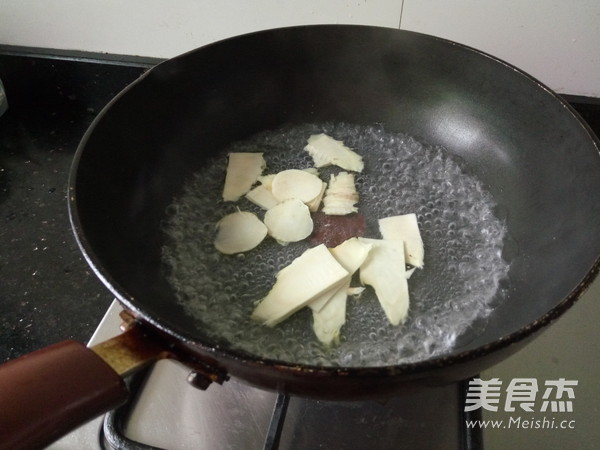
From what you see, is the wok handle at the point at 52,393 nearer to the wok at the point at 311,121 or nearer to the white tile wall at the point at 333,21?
the wok at the point at 311,121

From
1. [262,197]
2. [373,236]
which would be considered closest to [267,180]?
[262,197]

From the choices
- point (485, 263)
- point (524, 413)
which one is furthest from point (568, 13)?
point (524, 413)

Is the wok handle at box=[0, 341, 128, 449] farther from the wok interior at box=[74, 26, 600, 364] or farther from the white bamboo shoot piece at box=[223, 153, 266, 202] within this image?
the white bamboo shoot piece at box=[223, 153, 266, 202]

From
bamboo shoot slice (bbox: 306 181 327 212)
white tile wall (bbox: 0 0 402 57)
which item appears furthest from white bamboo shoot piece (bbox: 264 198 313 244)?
white tile wall (bbox: 0 0 402 57)

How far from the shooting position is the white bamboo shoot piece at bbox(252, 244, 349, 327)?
1.56 feet

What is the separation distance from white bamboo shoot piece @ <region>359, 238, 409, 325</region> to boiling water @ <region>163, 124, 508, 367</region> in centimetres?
1

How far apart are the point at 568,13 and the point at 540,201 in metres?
0.24

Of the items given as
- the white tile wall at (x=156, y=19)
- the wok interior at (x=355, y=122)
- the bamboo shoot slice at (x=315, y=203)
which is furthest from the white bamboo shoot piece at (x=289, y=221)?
the white tile wall at (x=156, y=19)

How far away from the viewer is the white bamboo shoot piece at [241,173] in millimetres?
595

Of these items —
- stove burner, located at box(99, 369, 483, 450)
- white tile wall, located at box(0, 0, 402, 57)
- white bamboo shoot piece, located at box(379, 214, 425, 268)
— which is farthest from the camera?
white tile wall, located at box(0, 0, 402, 57)

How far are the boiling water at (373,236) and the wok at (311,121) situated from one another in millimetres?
16

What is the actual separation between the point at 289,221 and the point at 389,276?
5.1 inches

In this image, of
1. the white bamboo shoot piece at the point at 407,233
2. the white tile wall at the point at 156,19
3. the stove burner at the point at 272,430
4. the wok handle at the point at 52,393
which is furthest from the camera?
the white tile wall at the point at 156,19

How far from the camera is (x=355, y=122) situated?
2.16ft
